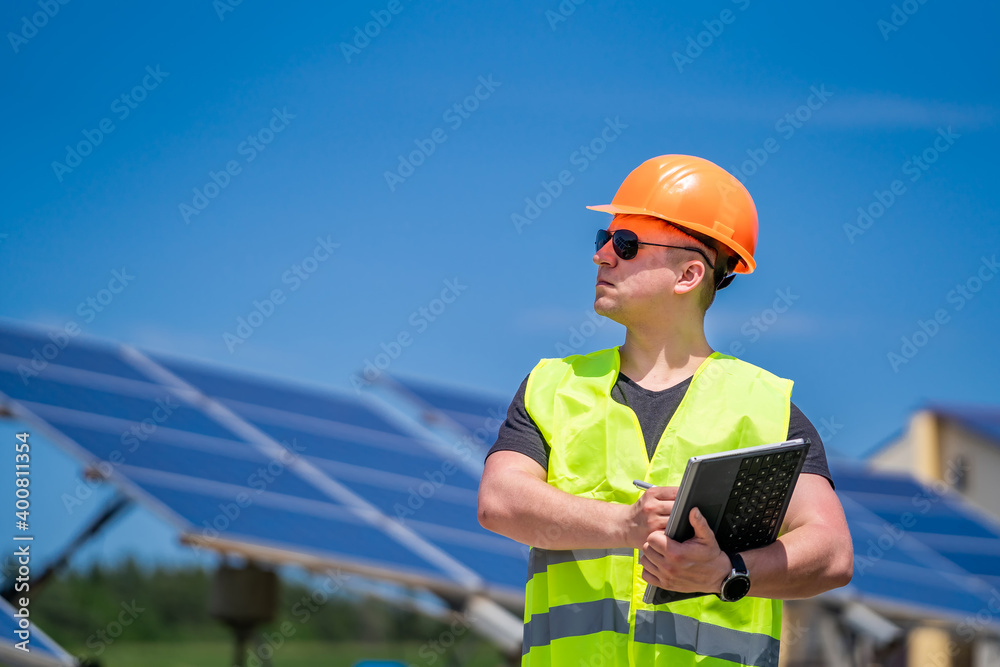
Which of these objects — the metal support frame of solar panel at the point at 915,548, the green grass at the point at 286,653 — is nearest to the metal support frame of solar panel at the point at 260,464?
the metal support frame of solar panel at the point at 915,548

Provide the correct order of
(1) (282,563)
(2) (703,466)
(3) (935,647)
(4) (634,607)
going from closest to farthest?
(2) (703,466) → (4) (634,607) → (1) (282,563) → (3) (935,647)

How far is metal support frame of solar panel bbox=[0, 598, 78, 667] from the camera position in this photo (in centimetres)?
438

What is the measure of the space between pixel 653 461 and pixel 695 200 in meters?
0.69

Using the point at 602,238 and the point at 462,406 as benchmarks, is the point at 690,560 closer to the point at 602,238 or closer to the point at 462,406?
the point at 602,238

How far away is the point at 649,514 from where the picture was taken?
2.13 metres

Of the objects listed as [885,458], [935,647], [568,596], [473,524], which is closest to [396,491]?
[473,524]

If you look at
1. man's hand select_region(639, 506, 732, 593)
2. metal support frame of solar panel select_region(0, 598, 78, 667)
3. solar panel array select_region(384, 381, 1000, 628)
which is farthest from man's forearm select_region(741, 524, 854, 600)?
solar panel array select_region(384, 381, 1000, 628)

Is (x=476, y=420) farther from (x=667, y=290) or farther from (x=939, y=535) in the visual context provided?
(x=667, y=290)

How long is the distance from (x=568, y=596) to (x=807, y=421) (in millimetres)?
734

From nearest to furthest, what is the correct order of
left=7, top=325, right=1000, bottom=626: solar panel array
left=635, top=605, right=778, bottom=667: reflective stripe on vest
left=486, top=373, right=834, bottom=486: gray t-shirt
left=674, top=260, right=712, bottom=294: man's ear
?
left=635, top=605, right=778, bottom=667: reflective stripe on vest < left=486, top=373, right=834, bottom=486: gray t-shirt < left=674, top=260, right=712, bottom=294: man's ear < left=7, top=325, right=1000, bottom=626: solar panel array

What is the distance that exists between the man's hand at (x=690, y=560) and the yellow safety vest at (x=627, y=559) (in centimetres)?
25

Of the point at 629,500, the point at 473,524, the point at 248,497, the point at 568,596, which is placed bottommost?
the point at 568,596

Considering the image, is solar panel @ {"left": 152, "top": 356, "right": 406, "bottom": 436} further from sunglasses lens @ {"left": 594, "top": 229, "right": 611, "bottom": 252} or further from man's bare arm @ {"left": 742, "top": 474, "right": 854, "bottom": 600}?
man's bare arm @ {"left": 742, "top": 474, "right": 854, "bottom": 600}

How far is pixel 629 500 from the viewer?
7.96ft
